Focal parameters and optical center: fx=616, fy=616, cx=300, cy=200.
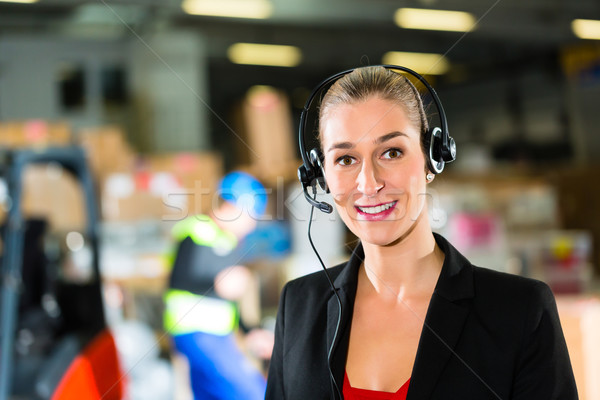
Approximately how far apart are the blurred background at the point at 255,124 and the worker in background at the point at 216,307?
0.53 ft

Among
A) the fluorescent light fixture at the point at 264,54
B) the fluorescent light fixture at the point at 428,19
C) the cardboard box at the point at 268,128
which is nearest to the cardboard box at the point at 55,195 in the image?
the cardboard box at the point at 268,128

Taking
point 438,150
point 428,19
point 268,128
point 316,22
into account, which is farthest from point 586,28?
point 438,150

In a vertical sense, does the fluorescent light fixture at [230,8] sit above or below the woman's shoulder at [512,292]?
above

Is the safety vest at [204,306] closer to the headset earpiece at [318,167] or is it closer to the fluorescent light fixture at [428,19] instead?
the headset earpiece at [318,167]

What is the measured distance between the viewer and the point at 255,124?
6035mm

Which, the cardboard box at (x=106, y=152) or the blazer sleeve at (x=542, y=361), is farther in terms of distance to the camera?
the cardboard box at (x=106, y=152)

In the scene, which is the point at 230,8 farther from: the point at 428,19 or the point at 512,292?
the point at 512,292

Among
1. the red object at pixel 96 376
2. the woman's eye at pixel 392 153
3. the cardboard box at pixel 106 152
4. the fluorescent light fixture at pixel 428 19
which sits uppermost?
the fluorescent light fixture at pixel 428 19

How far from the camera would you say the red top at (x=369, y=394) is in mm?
Result: 634

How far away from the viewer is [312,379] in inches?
26.8

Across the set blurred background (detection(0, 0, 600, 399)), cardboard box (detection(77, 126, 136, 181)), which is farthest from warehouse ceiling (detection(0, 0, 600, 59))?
cardboard box (detection(77, 126, 136, 181))

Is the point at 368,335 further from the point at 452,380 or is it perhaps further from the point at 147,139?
the point at 147,139

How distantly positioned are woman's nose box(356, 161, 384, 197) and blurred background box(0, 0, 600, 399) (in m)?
0.82

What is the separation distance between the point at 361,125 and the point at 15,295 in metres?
2.72
